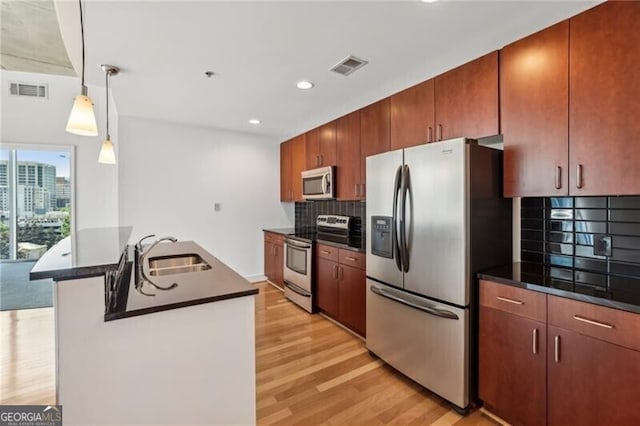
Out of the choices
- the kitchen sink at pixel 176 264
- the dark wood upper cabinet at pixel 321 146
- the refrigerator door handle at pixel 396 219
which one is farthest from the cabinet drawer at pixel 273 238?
the refrigerator door handle at pixel 396 219

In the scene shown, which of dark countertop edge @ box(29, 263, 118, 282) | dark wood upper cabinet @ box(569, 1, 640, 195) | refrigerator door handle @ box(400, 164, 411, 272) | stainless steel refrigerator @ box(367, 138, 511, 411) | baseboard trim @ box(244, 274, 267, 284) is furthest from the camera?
baseboard trim @ box(244, 274, 267, 284)

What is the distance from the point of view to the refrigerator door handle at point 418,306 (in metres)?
1.91

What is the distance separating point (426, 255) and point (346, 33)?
160cm

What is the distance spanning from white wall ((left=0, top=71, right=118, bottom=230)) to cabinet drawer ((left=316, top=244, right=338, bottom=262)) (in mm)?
2778

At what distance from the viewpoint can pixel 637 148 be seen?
1.43 m

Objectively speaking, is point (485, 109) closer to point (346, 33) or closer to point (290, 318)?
point (346, 33)

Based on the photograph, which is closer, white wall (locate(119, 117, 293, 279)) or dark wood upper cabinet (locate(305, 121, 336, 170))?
dark wood upper cabinet (locate(305, 121, 336, 170))

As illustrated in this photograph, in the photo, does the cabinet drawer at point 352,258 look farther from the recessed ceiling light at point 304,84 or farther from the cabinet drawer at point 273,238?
the recessed ceiling light at point 304,84

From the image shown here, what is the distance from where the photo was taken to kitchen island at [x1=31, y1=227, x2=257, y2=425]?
3.67 feet

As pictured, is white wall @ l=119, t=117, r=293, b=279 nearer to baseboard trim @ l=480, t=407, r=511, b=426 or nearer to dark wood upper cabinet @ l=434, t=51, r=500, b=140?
dark wood upper cabinet @ l=434, t=51, r=500, b=140

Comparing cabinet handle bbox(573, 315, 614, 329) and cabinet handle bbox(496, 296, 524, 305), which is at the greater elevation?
cabinet handle bbox(496, 296, 524, 305)

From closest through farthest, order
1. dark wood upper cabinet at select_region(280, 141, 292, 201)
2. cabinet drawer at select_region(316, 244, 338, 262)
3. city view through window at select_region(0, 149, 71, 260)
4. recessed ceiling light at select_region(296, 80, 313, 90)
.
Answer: recessed ceiling light at select_region(296, 80, 313, 90) → cabinet drawer at select_region(316, 244, 338, 262) → city view through window at select_region(0, 149, 71, 260) → dark wood upper cabinet at select_region(280, 141, 292, 201)

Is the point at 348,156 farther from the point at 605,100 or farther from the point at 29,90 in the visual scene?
the point at 29,90

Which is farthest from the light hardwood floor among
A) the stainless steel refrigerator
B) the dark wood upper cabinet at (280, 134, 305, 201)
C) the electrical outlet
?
the dark wood upper cabinet at (280, 134, 305, 201)
